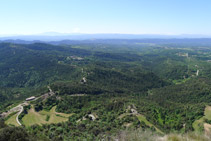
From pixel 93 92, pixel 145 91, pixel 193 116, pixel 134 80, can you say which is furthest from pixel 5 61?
pixel 193 116

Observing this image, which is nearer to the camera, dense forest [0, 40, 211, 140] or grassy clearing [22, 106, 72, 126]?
dense forest [0, 40, 211, 140]

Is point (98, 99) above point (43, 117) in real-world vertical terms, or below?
below

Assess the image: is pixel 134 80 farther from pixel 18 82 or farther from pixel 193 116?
pixel 18 82

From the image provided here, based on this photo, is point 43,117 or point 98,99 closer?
point 43,117

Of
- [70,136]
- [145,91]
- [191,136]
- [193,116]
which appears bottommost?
[145,91]

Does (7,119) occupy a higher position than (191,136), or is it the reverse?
(191,136)

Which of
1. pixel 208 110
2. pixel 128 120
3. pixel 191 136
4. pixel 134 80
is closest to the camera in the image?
pixel 191 136

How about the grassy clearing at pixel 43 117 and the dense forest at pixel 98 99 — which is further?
the grassy clearing at pixel 43 117

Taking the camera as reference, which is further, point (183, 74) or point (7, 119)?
point (183, 74)
